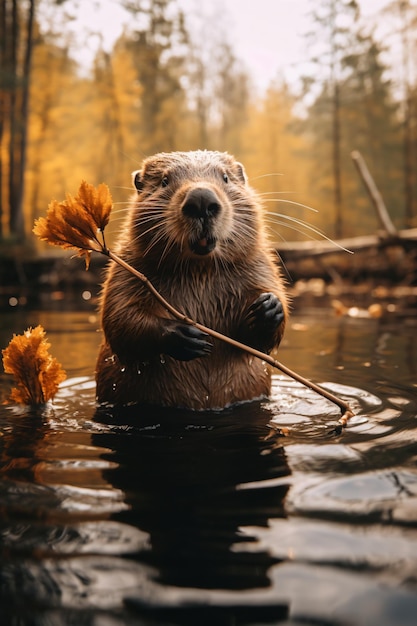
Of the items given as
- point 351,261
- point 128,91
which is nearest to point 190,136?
point 128,91

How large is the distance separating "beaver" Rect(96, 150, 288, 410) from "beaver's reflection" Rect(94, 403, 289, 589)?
0.66 feet

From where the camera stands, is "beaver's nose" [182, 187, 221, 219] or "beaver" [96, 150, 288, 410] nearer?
"beaver's nose" [182, 187, 221, 219]

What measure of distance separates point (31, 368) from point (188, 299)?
36.1 inches

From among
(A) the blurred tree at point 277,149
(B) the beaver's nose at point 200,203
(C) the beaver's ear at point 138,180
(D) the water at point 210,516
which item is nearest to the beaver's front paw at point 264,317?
(D) the water at point 210,516

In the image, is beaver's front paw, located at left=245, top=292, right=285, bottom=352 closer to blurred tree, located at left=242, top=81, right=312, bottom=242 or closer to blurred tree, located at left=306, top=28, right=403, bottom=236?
blurred tree, located at left=306, top=28, right=403, bottom=236

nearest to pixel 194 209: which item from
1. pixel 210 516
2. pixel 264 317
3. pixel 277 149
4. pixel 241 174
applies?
pixel 264 317

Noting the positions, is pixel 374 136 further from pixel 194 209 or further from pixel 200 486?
pixel 200 486

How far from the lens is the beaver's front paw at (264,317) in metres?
3.22

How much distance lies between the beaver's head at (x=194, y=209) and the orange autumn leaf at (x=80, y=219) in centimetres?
32

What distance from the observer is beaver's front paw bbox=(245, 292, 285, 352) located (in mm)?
3219

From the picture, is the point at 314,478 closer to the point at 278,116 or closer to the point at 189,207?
the point at 189,207

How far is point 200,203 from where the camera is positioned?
115 inches

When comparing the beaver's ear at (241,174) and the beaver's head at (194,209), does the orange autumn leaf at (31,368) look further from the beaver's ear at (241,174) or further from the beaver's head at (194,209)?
the beaver's ear at (241,174)

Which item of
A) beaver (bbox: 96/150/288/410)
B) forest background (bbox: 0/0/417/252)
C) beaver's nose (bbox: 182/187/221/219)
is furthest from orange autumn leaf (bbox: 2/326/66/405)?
forest background (bbox: 0/0/417/252)
